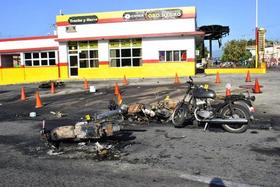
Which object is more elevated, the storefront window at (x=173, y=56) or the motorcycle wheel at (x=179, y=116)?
the storefront window at (x=173, y=56)

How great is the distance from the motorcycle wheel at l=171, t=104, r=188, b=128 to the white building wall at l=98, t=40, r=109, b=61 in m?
25.3

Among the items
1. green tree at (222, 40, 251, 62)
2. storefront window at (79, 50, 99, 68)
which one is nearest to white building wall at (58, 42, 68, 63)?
storefront window at (79, 50, 99, 68)

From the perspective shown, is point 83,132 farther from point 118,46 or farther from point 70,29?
point 70,29

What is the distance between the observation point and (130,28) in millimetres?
35094

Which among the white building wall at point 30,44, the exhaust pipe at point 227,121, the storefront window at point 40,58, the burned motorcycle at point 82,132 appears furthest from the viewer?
the storefront window at point 40,58

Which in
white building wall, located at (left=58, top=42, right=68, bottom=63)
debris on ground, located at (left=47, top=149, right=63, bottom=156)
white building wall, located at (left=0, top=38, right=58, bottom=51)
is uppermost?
white building wall, located at (left=0, top=38, right=58, bottom=51)

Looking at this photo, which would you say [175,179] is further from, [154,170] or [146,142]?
[146,142]

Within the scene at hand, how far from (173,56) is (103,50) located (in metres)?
6.41

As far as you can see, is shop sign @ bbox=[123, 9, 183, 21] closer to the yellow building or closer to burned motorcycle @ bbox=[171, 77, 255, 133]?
the yellow building

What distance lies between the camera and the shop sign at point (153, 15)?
3375 cm

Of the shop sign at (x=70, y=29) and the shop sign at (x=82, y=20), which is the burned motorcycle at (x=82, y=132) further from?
the shop sign at (x=70, y=29)

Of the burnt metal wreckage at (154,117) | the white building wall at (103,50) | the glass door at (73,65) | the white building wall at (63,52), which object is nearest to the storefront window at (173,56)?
the white building wall at (103,50)

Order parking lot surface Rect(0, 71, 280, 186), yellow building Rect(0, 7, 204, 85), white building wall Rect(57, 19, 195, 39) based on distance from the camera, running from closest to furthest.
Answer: parking lot surface Rect(0, 71, 280, 186) < white building wall Rect(57, 19, 195, 39) < yellow building Rect(0, 7, 204, 85)

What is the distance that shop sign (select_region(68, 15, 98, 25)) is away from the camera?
117ft
